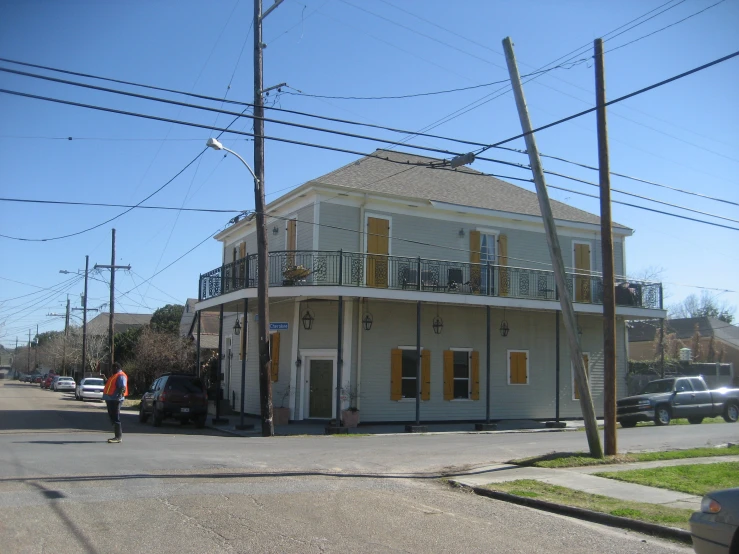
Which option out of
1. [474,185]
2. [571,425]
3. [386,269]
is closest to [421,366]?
[386,269]

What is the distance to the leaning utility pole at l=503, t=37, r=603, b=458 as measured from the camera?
13.6 m

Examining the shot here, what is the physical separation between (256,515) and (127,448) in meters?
6.66

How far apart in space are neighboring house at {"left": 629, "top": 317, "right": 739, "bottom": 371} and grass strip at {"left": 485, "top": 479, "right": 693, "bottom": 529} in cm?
4060

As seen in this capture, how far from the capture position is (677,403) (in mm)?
22594

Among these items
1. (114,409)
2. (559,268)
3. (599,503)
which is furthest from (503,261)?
(599,503)

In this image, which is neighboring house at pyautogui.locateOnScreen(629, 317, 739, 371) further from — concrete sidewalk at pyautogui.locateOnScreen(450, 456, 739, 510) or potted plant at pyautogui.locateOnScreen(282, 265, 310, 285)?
concrete sidewalk at pyautogui.locateOnScreen(450, 456, 739, 510)

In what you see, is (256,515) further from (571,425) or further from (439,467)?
(571,425)

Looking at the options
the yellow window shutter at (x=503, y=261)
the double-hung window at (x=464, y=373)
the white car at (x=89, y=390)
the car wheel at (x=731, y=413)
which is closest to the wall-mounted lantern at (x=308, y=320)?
the double-hung window at (x=464, y=373)

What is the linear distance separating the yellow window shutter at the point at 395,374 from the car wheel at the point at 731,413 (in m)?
11.1

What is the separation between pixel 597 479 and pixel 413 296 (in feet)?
34.0

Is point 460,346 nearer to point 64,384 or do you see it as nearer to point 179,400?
Result: point 179,400

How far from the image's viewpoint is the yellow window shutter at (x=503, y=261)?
2411 centimetres

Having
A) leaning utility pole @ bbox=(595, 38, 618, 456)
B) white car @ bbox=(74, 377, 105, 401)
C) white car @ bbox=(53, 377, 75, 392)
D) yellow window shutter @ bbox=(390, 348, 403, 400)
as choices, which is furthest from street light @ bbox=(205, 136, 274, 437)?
white car @ bbox=(53, 377, 75, 392)

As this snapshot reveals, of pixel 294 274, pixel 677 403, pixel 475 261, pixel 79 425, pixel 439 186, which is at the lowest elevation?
pixel 79 425
